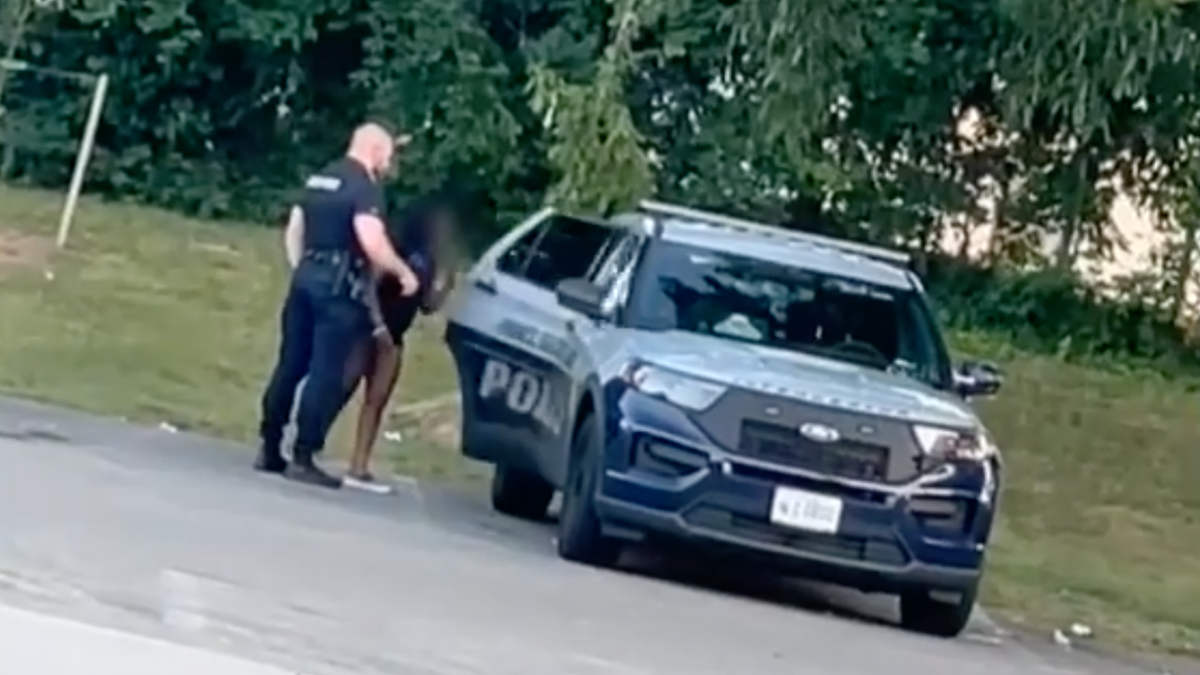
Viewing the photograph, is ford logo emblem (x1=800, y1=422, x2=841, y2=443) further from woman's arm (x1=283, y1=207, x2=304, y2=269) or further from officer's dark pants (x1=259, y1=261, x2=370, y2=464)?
woman's arm (x1=283, y1=207, x2=304, y2=269)

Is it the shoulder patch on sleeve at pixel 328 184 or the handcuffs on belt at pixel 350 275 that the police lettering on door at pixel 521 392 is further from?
the shoulder patch on sleeve at pixel 328 184

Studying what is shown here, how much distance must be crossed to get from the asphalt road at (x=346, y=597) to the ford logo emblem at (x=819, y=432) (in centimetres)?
83

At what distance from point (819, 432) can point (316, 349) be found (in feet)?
11.6

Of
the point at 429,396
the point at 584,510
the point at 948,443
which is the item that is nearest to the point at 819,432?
the point at 948,443

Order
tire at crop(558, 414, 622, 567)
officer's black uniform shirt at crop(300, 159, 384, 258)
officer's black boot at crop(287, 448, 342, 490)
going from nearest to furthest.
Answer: tire at crop(558, 414, 622, 567)
officer's black uniform shirt at crop(300, 159, 384, 258)
officer's black boot at crop(287, 448, 342, 490)

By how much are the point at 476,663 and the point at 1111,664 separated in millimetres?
4683

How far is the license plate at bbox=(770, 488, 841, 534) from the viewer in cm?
1334

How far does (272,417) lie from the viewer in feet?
53.2

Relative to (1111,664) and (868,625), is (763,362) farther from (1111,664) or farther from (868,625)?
(1111,664)

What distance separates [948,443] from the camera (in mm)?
13562

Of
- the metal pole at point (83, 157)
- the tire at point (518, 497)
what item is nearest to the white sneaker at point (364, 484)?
the tire at point (518, 497)

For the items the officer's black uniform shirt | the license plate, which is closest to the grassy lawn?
the license plate

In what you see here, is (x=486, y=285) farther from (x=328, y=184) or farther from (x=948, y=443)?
(x=948, y=443)

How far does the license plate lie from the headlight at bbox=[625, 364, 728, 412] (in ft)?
1.70
